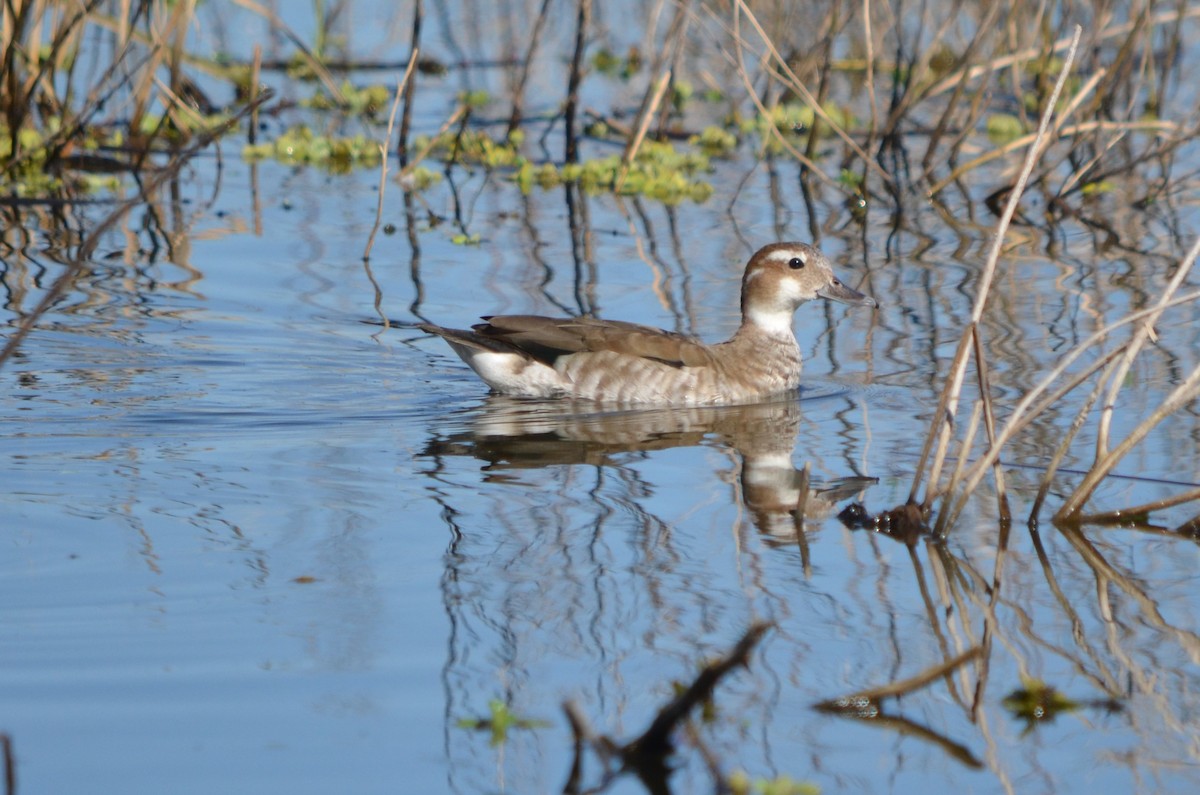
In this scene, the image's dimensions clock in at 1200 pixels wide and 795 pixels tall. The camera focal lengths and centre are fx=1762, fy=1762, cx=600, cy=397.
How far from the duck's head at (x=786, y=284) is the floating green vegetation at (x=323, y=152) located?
20.4 feet

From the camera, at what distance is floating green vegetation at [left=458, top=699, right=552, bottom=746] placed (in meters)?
4.28

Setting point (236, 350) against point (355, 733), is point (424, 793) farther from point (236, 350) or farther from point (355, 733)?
point (236, 350)

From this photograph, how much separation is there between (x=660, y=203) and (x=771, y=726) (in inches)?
373

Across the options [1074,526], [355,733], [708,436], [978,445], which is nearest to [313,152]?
[708,436]

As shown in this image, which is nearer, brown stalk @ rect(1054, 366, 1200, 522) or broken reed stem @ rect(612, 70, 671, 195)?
brown stalk @ rect(1054, 366, 1200, 522)

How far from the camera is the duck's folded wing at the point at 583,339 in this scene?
8273 millimetres

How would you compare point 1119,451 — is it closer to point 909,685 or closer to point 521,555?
point 909,685

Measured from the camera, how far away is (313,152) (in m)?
14.6

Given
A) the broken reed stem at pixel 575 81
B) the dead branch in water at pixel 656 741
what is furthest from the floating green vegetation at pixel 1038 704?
the broken reed stem at pixel 575 81

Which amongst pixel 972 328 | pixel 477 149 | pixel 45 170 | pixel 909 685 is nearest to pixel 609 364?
pixel 972 328

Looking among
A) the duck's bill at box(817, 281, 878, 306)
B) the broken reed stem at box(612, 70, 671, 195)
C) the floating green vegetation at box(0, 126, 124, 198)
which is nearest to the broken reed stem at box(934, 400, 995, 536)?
the duck's bill at box(817, 281, 878, 306)

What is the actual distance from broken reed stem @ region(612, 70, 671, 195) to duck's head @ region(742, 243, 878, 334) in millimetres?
4109

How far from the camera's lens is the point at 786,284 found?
901cm

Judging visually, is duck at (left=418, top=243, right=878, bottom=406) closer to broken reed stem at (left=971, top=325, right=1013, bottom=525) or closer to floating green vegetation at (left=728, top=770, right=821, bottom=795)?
broken reed stem at (left=971, top=325, right=1013, bottom=525)
